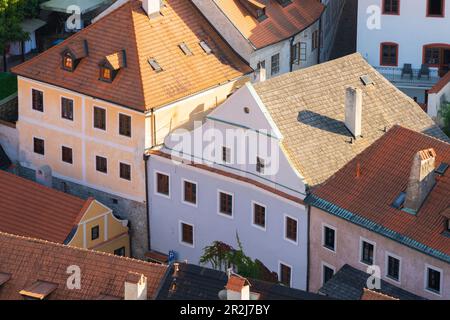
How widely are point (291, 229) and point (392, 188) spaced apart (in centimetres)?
701

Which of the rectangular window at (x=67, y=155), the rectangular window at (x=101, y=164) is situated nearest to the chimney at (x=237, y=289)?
the rectangular window at (x=101, y=164)

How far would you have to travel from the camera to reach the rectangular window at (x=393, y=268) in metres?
84.4

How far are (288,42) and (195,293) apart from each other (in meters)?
32.5

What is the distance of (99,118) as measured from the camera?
98.7 m

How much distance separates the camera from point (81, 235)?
312 feet

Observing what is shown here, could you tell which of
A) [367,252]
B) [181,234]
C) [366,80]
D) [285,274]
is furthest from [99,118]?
[367,252]

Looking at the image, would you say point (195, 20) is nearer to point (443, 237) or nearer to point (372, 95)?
point (372, 95)

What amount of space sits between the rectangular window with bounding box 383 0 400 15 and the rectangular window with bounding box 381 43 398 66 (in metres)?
2.16

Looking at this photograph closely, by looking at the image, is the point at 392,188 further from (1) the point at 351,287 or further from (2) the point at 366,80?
(2) the point at 366,80

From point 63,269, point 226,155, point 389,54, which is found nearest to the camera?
point 63,269

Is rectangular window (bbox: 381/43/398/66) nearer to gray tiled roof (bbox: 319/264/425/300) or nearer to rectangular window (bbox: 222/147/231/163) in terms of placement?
rectangular window (bbox: 222/147/231/163)

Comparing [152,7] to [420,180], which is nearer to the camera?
[420,180]

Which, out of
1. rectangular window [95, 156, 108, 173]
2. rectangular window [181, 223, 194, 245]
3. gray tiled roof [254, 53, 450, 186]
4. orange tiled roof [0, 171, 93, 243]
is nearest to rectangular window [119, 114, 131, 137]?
rectangular window [95, 156, 108, 173]

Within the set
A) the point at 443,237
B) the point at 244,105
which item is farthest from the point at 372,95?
the point at 443,237
